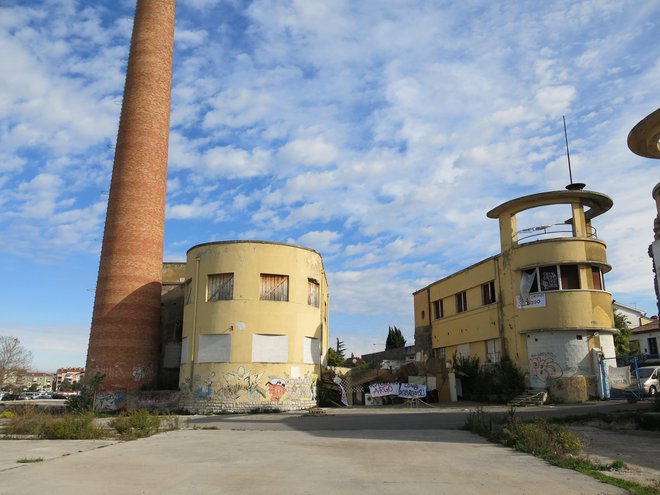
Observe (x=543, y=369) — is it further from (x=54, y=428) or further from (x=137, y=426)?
(x=54, y=428)

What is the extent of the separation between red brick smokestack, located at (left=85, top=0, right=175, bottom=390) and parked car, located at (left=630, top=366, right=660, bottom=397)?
25497mm

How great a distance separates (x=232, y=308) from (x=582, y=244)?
18308mm

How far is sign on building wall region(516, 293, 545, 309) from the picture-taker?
90.8 ft

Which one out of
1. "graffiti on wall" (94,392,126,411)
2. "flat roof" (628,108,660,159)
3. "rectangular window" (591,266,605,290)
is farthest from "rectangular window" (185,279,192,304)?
"flat roof" (628,108,660,159)

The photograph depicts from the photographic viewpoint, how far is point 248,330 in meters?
27.2

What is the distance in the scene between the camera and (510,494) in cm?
738

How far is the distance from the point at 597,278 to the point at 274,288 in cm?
1692

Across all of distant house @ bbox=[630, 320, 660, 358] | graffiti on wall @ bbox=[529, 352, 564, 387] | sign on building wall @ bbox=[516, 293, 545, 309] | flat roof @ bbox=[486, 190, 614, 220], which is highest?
flat roof @ bbox=[486, 190, 614, 220]

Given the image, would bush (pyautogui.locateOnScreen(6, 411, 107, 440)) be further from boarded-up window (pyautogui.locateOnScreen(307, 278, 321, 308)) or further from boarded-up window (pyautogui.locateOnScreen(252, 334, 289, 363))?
boarded-up window (pyautogui.locateOnScreen(307, 278, 321, 308))

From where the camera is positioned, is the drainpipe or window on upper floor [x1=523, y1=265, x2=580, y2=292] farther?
window on upper floor [x1=523, y1=265, x2=580, y2=292]

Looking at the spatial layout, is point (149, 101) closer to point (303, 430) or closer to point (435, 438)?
point (303, 430)

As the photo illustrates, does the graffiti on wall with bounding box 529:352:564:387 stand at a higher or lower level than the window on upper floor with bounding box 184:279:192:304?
lower

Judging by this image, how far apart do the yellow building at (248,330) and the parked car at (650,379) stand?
16.0 meters

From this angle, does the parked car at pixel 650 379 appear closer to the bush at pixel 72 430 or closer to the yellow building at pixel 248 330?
the yellow building at pixel 248 330
